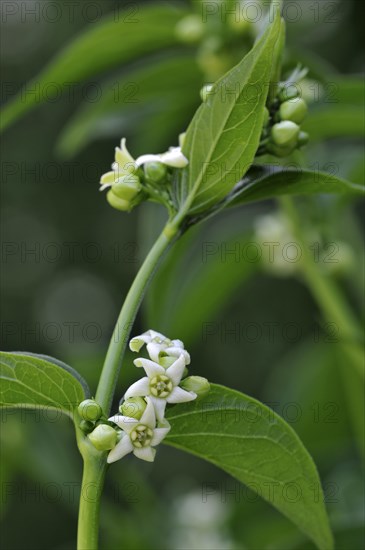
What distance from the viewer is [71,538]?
3791 mm

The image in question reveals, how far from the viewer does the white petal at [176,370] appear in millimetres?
814

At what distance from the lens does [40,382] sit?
2.66ft

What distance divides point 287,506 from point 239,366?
123 inches

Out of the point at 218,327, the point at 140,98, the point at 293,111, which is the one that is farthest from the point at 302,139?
the point at 218,327

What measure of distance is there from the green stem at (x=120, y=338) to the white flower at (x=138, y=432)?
0.9 inches

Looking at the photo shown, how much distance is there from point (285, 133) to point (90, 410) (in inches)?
15.1

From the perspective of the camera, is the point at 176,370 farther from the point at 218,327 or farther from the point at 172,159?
the point at 218,327

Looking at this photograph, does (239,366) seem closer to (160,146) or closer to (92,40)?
(160,146)

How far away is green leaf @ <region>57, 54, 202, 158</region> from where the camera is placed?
1.65 metres

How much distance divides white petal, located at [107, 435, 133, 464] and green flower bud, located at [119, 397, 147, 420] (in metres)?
0.02

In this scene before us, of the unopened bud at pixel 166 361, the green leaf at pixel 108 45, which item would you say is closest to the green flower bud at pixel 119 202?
the unopened bud at pixel 166 361

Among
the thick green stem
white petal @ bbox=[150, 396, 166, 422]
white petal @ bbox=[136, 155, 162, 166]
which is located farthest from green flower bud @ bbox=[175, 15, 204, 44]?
white petal @ bbox=[150, 396, 166, 422]

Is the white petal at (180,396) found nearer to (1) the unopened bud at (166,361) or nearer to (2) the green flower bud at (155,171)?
(1) the unopened bud at (166,361)

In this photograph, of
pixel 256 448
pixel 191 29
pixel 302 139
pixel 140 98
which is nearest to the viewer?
pixel 256 448
